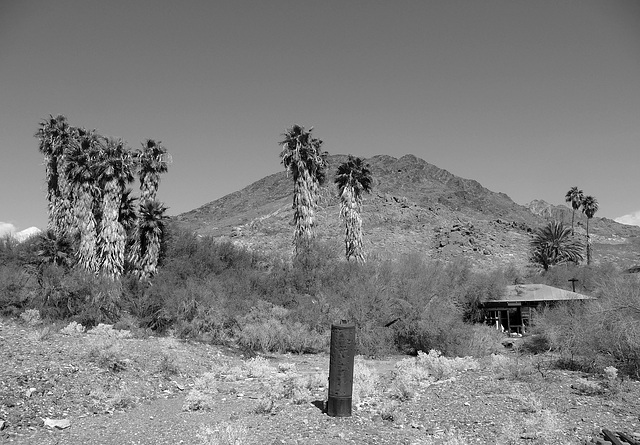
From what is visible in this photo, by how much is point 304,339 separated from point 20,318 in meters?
12.8

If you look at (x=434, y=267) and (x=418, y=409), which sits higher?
(x=434, y=267)

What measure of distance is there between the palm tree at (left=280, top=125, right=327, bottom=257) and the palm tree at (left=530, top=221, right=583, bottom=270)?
25407 millimetres

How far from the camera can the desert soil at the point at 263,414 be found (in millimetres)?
9688

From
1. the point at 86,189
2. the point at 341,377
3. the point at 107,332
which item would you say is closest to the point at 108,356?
the point at 107,332

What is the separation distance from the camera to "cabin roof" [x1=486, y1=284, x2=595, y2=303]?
2978 centimetres

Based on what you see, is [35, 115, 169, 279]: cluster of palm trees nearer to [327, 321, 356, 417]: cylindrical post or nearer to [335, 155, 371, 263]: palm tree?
[335, 155, 371, 263]: palm tree

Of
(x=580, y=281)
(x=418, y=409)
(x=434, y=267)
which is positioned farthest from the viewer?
(x=580, y=281)

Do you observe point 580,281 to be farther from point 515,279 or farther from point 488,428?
point 488,428

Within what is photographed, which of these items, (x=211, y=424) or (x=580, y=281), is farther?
(x=580, y=281)

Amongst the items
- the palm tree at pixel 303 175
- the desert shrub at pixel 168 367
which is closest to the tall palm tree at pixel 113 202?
the palm tree at pixel 303 175

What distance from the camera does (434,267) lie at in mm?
34625

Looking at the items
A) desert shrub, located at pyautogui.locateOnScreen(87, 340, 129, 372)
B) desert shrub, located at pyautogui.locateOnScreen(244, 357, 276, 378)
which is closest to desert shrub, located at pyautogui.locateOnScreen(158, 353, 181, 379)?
desert shrub, located at pyautogui.locateOnScreen(87, 340, 129, 372)

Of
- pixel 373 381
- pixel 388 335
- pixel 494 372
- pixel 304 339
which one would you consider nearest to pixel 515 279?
pixel 388 335

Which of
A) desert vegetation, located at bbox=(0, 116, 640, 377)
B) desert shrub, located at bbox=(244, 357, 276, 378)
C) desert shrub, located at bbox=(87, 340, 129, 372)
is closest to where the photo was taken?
desert shrub, located at bbox=(87, 340, 129, 372)
